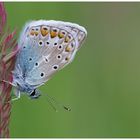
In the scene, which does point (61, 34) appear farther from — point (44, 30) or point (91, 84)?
point (91, 84)

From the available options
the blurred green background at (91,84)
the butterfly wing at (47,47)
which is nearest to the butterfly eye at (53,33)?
the butterfly wing at (47,47)

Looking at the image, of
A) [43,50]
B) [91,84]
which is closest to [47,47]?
[43,50]

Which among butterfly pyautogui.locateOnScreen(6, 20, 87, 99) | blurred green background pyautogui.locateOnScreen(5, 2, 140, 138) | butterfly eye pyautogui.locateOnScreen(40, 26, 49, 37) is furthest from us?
blurred green background pyautogui.locateOnScreen(5, 2, 140, 138)

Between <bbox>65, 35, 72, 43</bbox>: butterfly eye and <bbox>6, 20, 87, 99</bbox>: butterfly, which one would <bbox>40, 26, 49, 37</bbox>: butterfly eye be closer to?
<bbox>6, 20, 87, 99</bbox>: butterfly

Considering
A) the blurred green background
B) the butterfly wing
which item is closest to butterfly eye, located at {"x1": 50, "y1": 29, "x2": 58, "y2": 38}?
the butterfly wing

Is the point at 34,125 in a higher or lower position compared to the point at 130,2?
lower

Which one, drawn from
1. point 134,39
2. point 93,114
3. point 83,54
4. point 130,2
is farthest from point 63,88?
point 130,2

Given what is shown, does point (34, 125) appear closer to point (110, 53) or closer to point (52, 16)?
point (52, 16)
